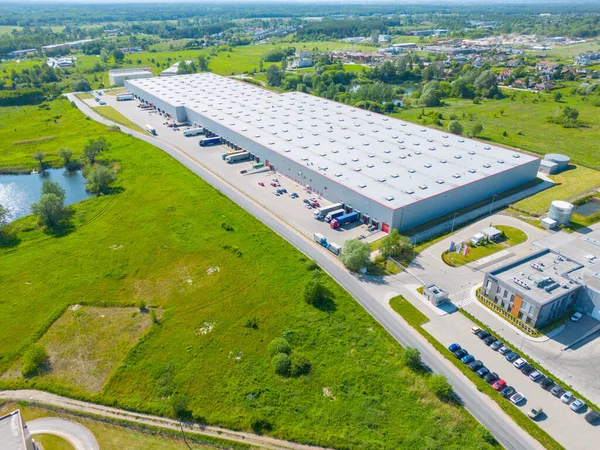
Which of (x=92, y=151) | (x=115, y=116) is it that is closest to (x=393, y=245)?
(x=92, y=151)

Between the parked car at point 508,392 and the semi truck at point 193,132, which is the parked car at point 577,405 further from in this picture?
the semi truck at point 193,132

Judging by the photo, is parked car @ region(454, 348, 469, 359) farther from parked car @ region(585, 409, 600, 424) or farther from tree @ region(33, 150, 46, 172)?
tree @ region(33, 150, 46, 172)

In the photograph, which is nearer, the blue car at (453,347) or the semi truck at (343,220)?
the blue car at (453,347)

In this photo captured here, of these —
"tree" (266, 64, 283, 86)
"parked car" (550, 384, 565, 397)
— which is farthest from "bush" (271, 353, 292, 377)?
"tree" (266, 64, 283, 86)

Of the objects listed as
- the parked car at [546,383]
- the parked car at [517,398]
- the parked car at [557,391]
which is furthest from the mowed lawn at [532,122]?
the parked car at [517,398]

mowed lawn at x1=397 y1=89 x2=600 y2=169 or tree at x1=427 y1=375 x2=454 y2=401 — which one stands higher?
mowed lawn at x1=397 y1=89 x2=600 y2=169

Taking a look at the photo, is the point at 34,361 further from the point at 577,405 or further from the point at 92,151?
the point at 92,151
